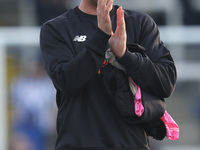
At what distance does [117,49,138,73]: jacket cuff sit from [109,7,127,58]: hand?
0.7 inches

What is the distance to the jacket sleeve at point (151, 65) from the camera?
1922 millimetres

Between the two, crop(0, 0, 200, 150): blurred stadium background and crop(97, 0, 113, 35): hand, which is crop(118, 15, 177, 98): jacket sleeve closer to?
crop(97, 0, 113, 35): hand

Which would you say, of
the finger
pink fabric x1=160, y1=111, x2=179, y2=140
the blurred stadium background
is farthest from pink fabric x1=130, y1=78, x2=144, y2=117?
the blurred stadium background

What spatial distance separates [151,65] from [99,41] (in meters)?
0.23

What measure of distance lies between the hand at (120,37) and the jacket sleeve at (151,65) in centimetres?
3

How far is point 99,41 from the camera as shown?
1891 mm

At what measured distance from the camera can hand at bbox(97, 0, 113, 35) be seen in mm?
1863

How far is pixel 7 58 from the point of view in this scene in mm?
5949

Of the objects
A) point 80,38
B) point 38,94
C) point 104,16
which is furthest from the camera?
point 38,94

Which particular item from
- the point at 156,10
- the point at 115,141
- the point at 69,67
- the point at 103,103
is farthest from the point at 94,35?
the point at 156,10

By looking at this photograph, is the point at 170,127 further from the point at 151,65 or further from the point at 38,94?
the point at 38,94

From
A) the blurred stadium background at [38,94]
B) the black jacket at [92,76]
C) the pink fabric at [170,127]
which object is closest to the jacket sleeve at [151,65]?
the black jacket at [92,76]

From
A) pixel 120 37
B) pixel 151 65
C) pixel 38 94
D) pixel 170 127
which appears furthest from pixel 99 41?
pixel 38 94

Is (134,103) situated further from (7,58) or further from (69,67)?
(7,58)
